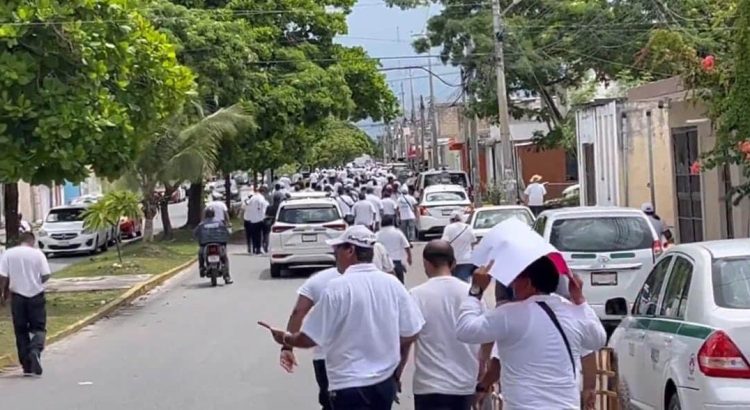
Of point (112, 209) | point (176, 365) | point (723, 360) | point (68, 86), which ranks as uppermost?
point (68, 86)

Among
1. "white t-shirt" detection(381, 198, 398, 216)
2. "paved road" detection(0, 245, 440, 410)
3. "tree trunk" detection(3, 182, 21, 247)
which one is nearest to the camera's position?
"paved road" detection(0, 245, 440, 410)

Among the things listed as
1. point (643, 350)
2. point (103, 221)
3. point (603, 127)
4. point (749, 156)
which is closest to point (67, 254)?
point (103, 221)

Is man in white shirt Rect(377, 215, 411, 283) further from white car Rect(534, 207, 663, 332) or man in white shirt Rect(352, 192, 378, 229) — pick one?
man in white shirt Rect(352, 192, 378, 229)

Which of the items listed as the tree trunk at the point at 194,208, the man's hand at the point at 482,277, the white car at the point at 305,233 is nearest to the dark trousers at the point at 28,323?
the man's hand at the point at 482,277

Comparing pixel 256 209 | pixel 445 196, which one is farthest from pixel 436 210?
pixel 256 209

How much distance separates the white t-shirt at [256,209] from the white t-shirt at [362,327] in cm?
2546

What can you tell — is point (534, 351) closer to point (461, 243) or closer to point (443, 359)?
point (443, 359)

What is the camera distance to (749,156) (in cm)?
1648

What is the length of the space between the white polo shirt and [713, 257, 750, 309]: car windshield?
7.35 feet

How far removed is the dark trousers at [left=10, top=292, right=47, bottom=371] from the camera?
46.8ft

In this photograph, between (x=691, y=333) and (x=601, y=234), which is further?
(x=601, y=234)

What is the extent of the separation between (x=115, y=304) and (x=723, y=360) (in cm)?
1587

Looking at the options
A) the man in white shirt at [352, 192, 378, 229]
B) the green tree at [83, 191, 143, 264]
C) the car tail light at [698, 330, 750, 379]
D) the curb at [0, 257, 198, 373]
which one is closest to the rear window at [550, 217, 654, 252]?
the curb at [0, 257, 198, 373]

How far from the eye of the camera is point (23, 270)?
46.6ft
